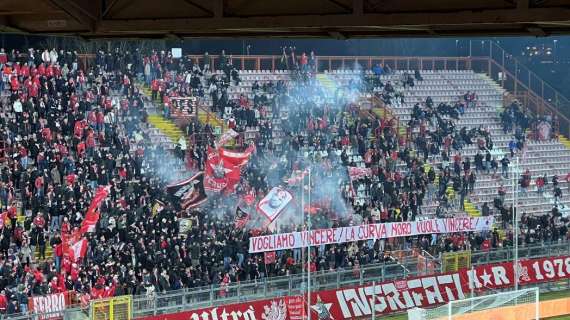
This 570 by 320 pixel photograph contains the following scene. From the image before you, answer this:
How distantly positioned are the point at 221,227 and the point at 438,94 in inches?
639

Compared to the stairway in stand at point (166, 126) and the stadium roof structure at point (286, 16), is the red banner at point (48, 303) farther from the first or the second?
the stadium roof structure at point (286, 16)

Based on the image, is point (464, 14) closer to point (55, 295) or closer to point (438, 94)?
point (55, 295)

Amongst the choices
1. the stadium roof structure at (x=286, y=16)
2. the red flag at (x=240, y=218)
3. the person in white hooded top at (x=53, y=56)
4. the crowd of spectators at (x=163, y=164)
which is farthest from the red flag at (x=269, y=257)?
the stadium roof structure at (x=286, y=16)

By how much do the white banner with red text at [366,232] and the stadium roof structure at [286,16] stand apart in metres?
19.9

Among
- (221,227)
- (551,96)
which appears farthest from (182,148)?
(551,96)

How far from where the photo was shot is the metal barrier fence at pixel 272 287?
27672 mm

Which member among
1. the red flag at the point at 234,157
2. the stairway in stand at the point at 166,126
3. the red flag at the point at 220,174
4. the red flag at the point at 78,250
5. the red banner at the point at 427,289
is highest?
the stairway in stand at the point at 166,126

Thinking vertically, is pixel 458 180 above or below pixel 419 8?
below

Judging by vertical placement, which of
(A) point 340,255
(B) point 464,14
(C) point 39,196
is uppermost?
(B) point 464,14

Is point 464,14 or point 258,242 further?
point 258,242

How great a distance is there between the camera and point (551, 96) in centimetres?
5166

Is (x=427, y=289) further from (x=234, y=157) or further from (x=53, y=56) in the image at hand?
(x=53, y=56)

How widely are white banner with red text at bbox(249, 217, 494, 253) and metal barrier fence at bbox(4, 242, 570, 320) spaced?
2.28 meters

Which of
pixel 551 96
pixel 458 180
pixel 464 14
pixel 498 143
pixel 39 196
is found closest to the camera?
pixel 464 14
